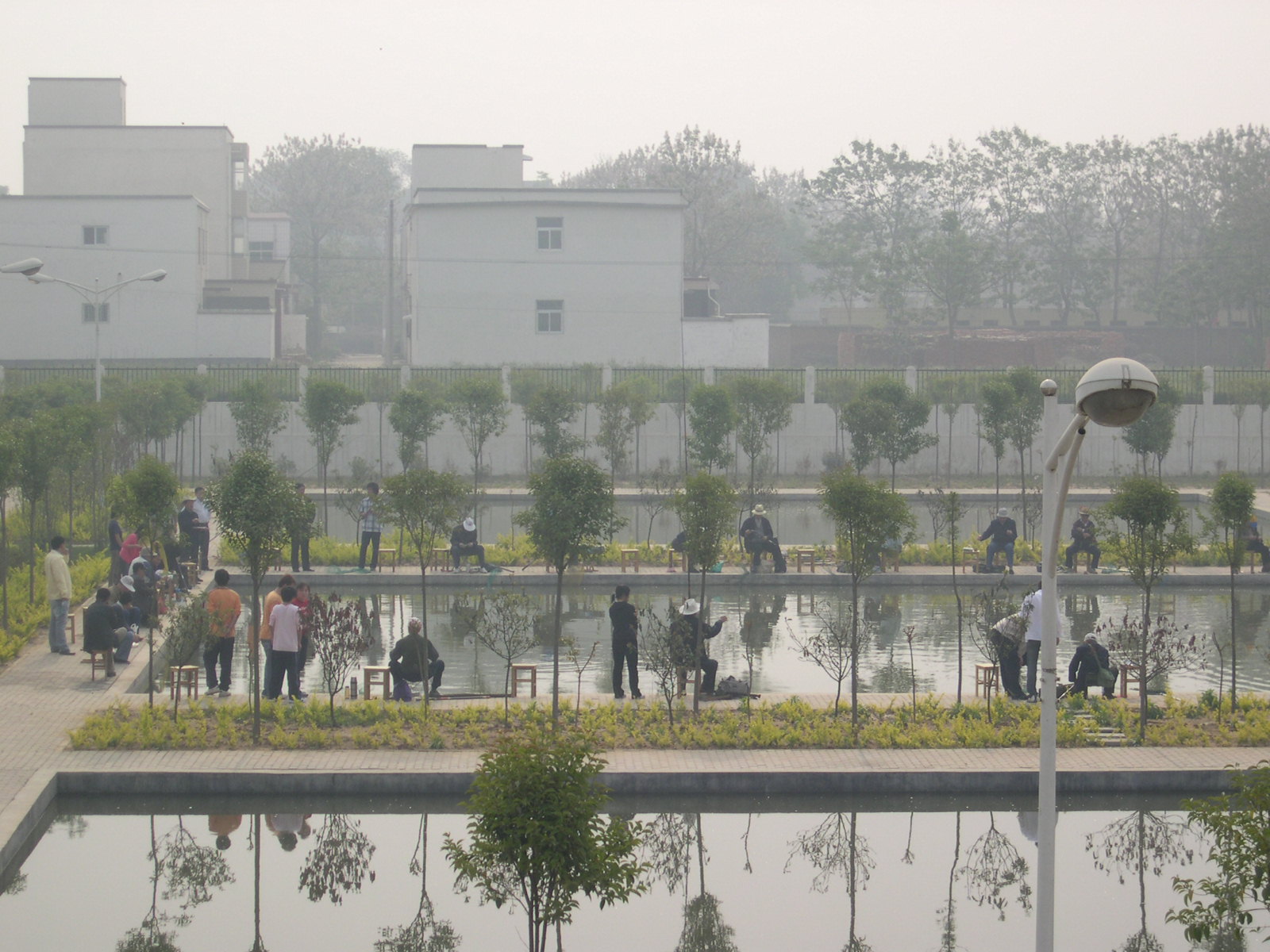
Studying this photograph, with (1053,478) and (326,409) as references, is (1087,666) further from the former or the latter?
(326,409)

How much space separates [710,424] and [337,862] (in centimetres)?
1815

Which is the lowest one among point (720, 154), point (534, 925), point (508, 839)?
point (534, 925)

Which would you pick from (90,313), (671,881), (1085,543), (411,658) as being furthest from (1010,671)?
(90,313)

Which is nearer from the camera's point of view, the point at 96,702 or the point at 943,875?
the point at 943,875

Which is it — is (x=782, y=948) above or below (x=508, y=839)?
below

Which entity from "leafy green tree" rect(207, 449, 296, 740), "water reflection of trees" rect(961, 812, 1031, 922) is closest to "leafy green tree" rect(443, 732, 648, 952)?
"water reflection of trees" rect(961, 812, 1031, 922)

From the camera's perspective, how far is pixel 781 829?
1070 cm

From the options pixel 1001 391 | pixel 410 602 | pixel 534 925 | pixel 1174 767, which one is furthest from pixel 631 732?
pixel 1001 391

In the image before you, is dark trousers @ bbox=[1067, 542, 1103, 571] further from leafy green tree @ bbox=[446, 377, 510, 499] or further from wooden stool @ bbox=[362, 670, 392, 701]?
leafy green tree @ bbox=[446, 377, 510, 499]

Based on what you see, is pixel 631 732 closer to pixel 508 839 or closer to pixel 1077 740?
pixel 1077 740

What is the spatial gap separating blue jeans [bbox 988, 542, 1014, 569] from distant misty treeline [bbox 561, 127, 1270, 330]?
1417 inches

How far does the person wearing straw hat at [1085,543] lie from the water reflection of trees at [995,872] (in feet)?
40.1

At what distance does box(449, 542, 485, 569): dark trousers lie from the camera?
71.3 feet

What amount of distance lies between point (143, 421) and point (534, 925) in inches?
928
